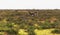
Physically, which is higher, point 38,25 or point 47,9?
point 38,25

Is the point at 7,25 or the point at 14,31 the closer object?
the point at 14,31

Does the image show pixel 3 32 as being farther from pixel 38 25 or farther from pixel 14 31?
pixel 38 25

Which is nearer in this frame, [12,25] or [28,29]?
[28,29]

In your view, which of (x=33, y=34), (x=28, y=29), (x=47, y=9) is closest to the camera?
(x=33, y=34)

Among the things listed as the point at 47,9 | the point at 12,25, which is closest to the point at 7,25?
the point at 12,25

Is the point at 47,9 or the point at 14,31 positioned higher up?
the point at 14,31

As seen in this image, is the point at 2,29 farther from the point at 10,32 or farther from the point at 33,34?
the point at 33,34

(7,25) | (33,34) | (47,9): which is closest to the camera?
(33,34)

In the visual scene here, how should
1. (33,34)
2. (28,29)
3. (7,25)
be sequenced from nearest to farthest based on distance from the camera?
(33,34) < (28,29) < (7,25)

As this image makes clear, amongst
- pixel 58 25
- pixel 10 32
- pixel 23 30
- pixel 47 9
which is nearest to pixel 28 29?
pixel 23 30
